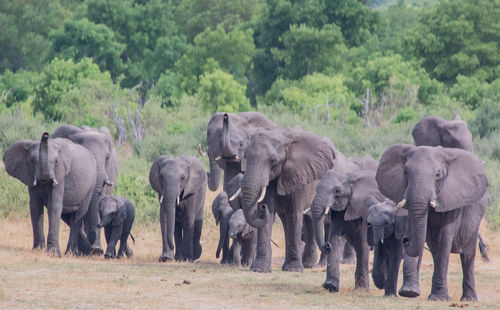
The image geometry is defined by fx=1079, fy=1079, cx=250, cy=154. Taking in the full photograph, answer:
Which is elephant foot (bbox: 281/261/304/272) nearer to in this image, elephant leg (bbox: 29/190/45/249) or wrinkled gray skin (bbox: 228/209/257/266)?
wrinkled gray skin (bbox: 228/209/257/266)

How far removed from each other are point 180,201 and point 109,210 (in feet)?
3.84

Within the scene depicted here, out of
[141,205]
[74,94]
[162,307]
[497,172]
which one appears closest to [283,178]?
[162,307]

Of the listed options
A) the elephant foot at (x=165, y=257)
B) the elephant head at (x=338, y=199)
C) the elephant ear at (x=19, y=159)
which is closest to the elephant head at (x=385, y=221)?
the elephant head at (x=338, y=199)

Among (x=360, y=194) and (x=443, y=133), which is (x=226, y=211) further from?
(x=360, y=194)

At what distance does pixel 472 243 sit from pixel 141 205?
11870 millimetres

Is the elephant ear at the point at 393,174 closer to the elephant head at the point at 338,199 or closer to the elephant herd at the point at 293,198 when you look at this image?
the elephant herd at the point at 293,198

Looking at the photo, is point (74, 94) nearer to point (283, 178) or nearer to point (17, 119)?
point (17, 119)

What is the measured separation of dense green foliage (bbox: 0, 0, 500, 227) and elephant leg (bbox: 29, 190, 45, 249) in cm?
686

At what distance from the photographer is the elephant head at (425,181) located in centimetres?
1177

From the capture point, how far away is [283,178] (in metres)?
15.1

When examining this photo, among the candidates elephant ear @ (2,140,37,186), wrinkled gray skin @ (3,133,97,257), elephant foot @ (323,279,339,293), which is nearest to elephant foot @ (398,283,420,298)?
elephant foot @ (323,279,339,293)

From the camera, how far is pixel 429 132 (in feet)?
56.6

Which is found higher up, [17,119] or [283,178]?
[17,119]

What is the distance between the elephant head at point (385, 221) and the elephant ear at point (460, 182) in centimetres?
60
